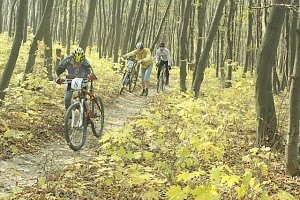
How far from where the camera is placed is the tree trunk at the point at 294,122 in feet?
19.4

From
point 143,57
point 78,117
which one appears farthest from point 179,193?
point 143,57

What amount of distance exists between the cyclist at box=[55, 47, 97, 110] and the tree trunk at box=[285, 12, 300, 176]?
13.4 feet

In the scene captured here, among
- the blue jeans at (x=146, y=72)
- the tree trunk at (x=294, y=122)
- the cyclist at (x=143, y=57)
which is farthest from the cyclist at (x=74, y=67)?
the blue jeans at (x=146, y=72)

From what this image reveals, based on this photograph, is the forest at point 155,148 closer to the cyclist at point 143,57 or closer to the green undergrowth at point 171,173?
the green undergrowth at point 171,173

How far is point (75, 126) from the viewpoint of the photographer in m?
7.67

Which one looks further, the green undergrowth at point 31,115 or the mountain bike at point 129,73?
the mountain bike at point 129,73

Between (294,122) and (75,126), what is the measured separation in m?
4.07

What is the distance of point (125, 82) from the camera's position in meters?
15.7

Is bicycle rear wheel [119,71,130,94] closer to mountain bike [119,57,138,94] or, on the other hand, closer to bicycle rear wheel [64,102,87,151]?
mountain bike [119,57,138,94]

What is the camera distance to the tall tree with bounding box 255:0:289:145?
7.46 meters

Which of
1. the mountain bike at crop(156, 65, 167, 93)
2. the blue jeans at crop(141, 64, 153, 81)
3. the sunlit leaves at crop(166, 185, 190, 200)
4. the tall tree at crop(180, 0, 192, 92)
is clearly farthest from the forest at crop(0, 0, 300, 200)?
the mountain bike at crop(156, 65, 167, 93)

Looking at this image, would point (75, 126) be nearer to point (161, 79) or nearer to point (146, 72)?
point (146, 72)

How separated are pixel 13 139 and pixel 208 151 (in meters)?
3.84

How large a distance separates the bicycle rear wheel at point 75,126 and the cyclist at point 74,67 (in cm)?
60
